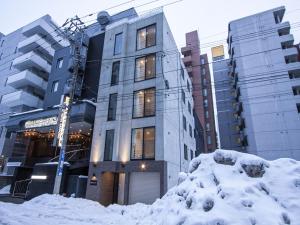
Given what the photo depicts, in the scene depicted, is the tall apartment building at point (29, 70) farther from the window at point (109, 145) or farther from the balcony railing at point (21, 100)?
the window at point (109, 145)

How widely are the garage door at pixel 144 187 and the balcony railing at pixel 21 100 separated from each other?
86.4 ft

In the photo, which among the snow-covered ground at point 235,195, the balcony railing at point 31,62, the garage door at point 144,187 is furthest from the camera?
the balcony railing at point 31,62

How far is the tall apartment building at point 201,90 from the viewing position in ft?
176

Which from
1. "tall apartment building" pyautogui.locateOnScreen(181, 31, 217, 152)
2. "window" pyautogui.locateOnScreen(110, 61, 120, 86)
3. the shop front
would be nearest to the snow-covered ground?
the shop front

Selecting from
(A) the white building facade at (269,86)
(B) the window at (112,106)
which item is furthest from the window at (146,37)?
(A) the white building facade at (269,86)

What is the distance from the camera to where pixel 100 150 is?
743 inches

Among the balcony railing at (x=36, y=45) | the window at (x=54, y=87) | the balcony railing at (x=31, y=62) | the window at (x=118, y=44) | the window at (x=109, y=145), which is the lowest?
the window at (x=109, y=145)

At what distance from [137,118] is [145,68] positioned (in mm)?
5161

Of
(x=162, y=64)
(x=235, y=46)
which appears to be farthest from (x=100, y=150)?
(x=235, y=46)

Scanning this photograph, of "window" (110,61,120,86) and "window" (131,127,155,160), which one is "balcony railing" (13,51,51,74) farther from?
"window" (131,127,155,160)

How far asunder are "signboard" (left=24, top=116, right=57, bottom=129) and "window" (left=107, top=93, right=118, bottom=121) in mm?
6559

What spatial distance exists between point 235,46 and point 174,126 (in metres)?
28.3

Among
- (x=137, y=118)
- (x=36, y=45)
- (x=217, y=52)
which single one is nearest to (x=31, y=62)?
(x=36, y=45)

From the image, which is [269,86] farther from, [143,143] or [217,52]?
[217,52]
